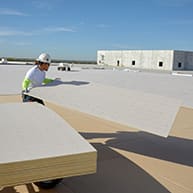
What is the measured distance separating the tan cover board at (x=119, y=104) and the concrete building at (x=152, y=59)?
50.3 metres

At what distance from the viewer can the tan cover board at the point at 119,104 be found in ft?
12.9

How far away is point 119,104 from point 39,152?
2.11m

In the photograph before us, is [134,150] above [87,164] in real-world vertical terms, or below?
below

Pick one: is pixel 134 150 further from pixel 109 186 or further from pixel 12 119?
pixel 12 119

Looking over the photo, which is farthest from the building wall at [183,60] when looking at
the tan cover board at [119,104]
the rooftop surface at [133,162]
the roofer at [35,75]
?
the roofer at [35,75]

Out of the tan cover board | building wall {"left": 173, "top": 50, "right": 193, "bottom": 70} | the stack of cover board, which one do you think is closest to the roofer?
the tan cover board

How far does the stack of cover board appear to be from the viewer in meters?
2.33

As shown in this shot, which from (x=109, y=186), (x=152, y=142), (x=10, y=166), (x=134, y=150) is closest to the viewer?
(x=10, y=166)

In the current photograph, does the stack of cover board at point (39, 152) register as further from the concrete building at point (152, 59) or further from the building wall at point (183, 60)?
the building wall at point (183, 60)

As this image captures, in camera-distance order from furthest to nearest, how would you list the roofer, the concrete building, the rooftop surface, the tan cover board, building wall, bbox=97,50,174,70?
building wall, bbox=97,50,174,70 → the concrete building → the roofer → the tan cover board → the rooftop surface

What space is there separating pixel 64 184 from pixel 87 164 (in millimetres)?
1179

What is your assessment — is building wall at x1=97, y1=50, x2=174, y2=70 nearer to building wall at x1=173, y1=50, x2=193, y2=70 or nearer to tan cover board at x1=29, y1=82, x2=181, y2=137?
building wall at x1=173, y1=50, x2=193, y2=70

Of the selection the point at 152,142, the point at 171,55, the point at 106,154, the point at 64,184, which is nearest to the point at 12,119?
the point at 64,184

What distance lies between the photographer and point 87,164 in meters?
2.63
